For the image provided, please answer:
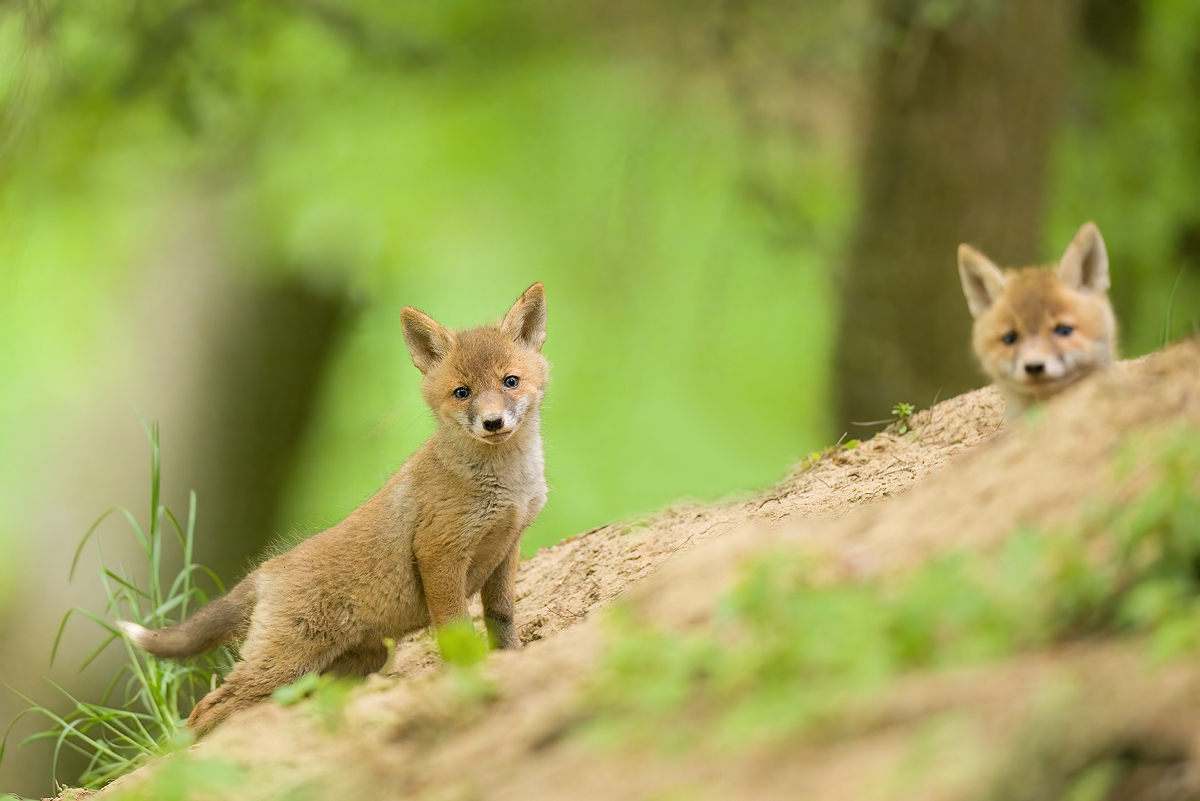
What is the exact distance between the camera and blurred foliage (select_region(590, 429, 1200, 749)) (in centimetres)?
225

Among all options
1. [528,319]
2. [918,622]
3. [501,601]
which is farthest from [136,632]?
[918,622]

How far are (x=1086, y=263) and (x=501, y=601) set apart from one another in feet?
9.60

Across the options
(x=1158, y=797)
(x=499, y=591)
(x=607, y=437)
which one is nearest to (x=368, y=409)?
(x=607, y=437)

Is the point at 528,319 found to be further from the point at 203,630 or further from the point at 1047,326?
the point at 1047,326

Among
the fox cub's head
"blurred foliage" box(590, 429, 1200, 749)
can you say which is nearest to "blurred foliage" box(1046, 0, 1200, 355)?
the fox cub's head

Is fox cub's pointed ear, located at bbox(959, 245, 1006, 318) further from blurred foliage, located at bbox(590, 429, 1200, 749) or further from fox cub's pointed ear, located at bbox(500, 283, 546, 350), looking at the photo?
blurred foliage, located at bbox(590, 429, 1200, 749)

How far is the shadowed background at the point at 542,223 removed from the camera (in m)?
8.89

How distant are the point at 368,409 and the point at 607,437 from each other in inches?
108

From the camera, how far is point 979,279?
15.8 ft

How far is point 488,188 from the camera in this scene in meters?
11.6

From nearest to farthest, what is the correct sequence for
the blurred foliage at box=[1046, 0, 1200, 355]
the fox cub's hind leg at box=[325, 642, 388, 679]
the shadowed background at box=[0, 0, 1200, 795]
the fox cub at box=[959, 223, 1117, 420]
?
1. the fox cub at box=[959, 223, 1117, 420]
2. the fox cub's hind leg at box=[325, 642, 388, 679]
3. the shadowed background at box=[0, 0, 1200, 795]
4. the blurred foliage at box=[1046, 0, 1200, 355]

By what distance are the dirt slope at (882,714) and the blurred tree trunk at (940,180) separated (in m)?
5.50

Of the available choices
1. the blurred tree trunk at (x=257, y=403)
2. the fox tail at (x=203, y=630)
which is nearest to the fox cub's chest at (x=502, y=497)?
the fox tail at (x=203, y=630)

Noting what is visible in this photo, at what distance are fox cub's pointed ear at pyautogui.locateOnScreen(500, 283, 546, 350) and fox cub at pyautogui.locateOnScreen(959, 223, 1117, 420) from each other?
2046mm
